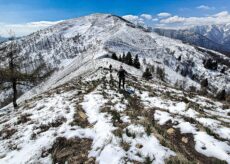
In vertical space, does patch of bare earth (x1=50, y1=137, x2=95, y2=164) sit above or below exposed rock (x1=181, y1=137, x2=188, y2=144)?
below

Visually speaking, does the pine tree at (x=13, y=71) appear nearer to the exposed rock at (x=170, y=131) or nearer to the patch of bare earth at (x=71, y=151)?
the patch of bare earth at (x=71, y=151)

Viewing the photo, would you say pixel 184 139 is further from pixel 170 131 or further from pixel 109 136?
pixel 109 136

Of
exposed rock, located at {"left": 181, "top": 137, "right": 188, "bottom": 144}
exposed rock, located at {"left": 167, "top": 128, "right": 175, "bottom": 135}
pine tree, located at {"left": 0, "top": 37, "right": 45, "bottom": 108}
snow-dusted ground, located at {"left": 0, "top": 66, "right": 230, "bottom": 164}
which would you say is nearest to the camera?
snow-dusted ground, located at {"left": 0, "top": 66, "right": 230, "bottom": 164}

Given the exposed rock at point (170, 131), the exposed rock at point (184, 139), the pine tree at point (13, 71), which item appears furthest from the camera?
the pine tree at point (13, 71)

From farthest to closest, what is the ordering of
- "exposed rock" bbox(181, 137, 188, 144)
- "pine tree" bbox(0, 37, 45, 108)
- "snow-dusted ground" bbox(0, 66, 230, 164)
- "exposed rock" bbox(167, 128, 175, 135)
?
"pine tree" bbox(0, 37, 45, 108), "exposed rock" bbox(167, 128, 175, 135), "exposed rock" bbox(181, 137, 188, 144), "snow-dusted ground" bbox(0, 66, 230, 164)

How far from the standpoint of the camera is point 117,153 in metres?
7.07

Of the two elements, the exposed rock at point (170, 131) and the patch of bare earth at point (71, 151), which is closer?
the patch of bare earth at point (71, 151)

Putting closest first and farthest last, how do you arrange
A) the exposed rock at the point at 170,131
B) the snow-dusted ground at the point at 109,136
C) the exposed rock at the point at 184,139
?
the snow-dusted ground at the point at 109,136
the exposed rock at the point at 184,139
the exposed rock at the point at 170,131

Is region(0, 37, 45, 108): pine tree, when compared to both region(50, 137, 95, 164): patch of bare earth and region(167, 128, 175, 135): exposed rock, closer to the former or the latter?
region(50, 137, 95, 164): patch of bare earth

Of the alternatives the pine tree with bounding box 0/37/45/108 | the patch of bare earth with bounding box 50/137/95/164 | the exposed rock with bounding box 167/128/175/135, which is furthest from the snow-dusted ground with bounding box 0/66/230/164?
the pine tree with bounding box 0/37/45/108

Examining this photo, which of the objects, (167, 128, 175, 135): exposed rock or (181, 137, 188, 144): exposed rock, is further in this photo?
(167, 128, 175, 135): exposed rock

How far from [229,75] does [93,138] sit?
19688cm

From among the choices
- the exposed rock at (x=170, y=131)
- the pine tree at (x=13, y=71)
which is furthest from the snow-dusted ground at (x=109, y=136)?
the pine tree at (x=13, y=71)

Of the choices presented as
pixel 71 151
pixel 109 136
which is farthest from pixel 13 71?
pixel 109 136
